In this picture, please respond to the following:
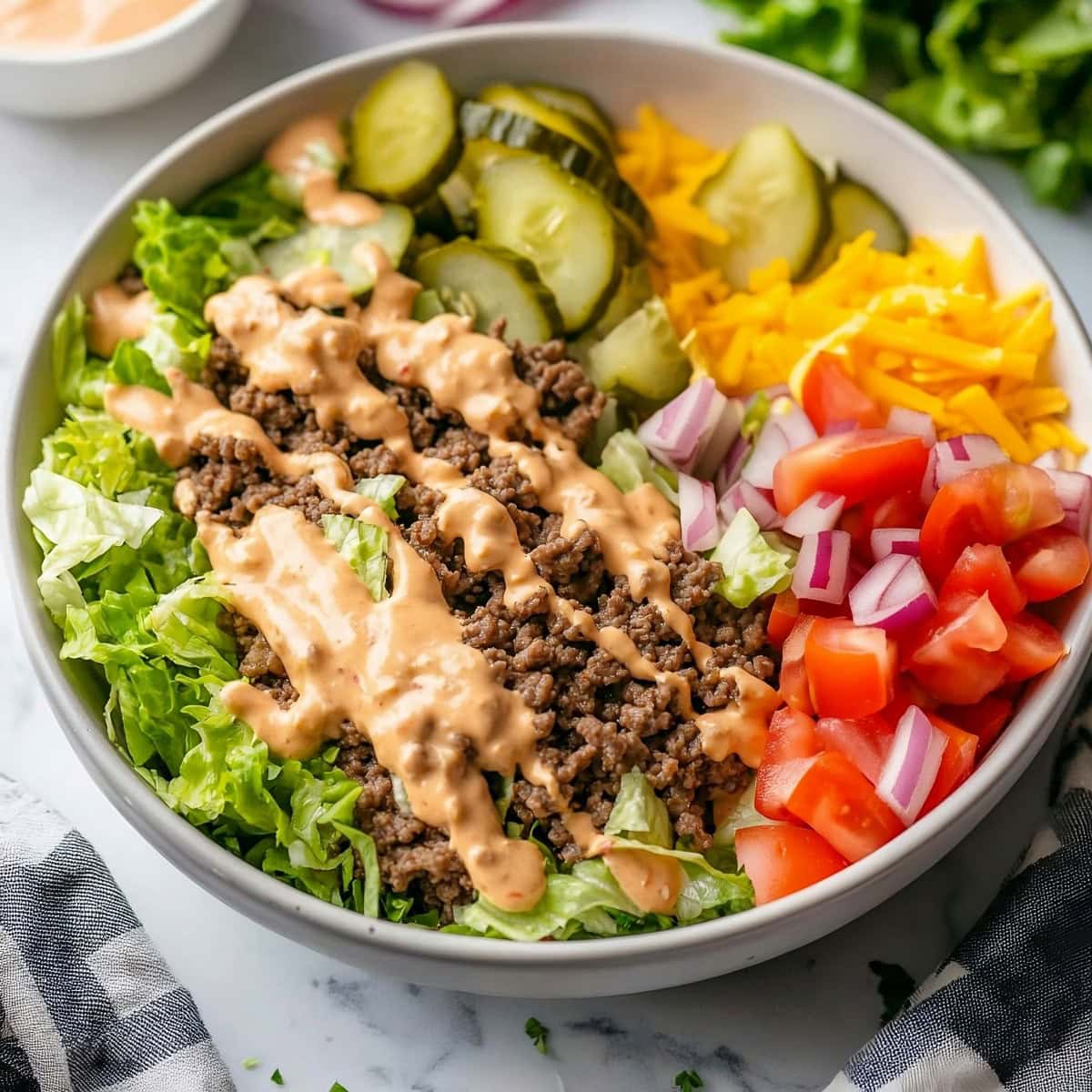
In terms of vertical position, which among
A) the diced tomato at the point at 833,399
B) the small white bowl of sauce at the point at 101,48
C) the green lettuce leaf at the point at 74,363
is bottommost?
the diced tomato at the point at 833,399

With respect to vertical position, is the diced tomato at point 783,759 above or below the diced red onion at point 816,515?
below

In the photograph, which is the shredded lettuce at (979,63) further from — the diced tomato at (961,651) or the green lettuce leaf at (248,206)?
the diced tomato at (961,651)

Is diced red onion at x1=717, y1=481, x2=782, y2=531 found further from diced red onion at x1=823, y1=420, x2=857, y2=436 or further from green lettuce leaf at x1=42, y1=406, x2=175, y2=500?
green lettuce leaf at x1=42, y1=406, x2=175, y2=500

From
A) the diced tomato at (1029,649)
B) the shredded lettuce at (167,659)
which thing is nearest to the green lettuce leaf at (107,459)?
the shredded lettuce at (167,659)

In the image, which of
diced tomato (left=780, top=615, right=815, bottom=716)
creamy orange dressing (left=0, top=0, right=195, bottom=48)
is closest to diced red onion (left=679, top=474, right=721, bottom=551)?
diced tomato (left=780, top=615, right=815, bottom=716)

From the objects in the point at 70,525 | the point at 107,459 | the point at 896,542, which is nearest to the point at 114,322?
the point at 107,459

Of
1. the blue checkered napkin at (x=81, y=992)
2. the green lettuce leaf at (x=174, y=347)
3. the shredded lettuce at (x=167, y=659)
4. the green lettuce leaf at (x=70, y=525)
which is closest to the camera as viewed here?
the shredded lettuce at (x=167, y=659)
